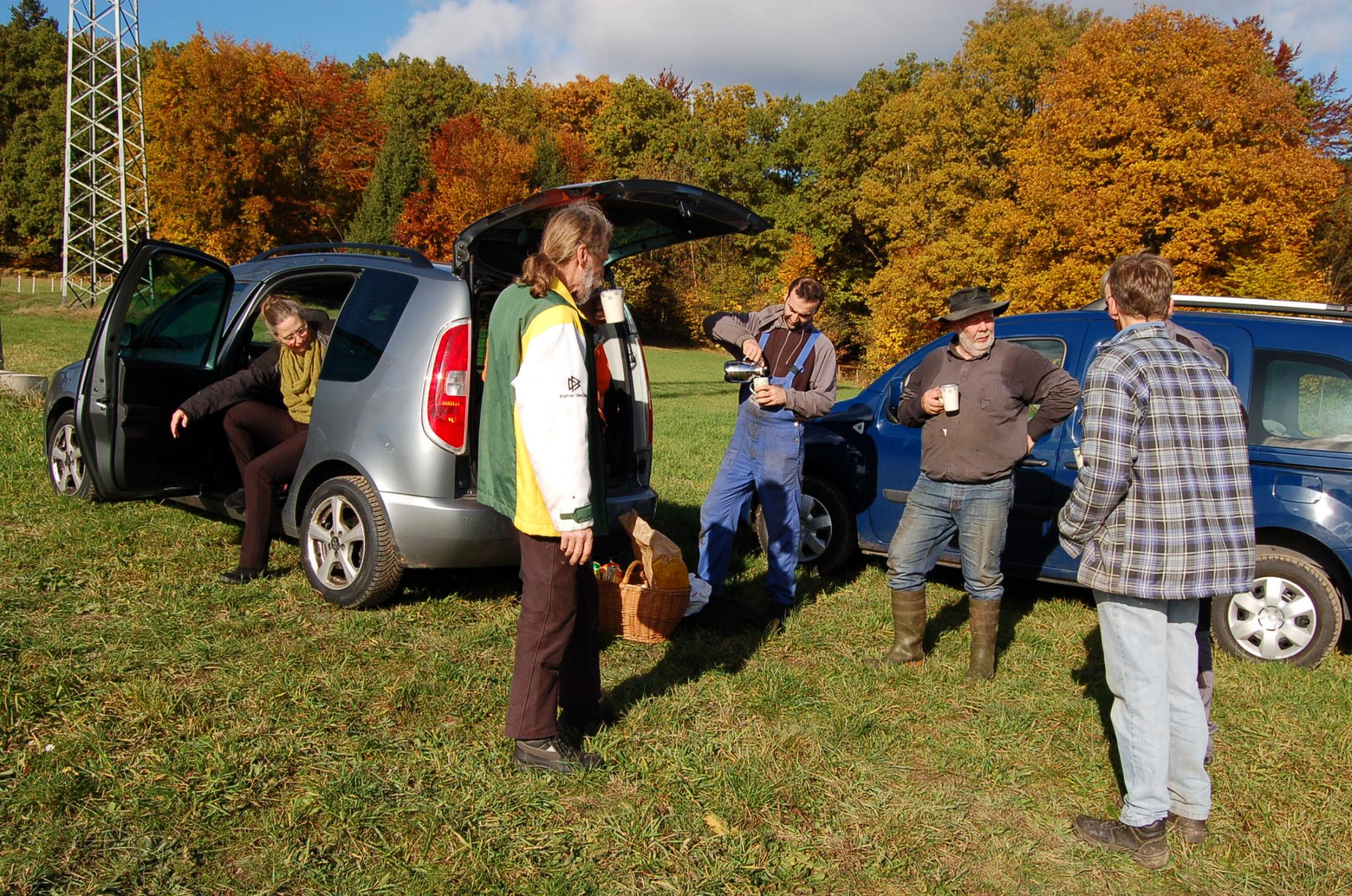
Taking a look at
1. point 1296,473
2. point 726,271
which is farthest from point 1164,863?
point 726,271

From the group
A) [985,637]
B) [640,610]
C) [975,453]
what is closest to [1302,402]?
[975,453]

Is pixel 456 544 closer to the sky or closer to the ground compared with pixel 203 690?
closer to the sky

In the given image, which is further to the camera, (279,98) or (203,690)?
(279,98)

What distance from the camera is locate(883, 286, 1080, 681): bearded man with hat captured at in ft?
15.8

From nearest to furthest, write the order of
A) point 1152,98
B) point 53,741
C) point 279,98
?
point 53,741
point 1152,98
point 279,98

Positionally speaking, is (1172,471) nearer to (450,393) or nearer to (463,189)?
(450,393)

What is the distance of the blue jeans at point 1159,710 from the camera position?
134 inches

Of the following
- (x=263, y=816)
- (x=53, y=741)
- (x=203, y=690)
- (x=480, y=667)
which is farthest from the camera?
(x=480, y=667)

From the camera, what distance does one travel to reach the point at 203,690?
4.00 metres

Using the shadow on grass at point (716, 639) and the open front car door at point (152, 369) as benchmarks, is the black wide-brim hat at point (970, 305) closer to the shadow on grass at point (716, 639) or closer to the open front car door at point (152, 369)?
the shadow on grass at point (716, 639)

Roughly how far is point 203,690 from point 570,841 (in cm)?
178

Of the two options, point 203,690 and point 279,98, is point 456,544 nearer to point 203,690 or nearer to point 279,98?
point 203,690

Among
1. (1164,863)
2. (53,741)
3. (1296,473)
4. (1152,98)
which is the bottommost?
(1164,863)

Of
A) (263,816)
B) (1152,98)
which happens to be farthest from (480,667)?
(1152,98)
